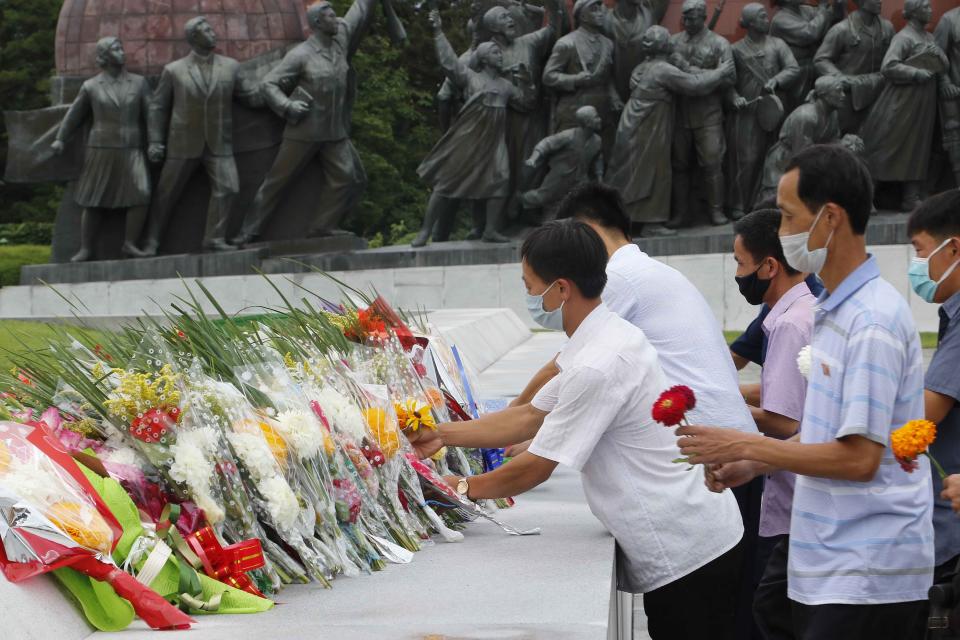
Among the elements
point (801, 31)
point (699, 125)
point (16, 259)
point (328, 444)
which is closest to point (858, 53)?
point (801, 31)

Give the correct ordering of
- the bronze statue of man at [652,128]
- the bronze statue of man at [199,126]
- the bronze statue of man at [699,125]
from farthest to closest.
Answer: the bronze statue of man at [199,126], the bronze statue of man at [699,125], the bronze statue of man at [652,128]

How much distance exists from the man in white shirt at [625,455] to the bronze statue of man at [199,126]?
13669mm

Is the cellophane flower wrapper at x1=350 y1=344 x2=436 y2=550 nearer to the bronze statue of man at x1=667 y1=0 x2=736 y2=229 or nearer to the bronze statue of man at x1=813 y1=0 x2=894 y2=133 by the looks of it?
the bronze statue of man at x1=667 y1=0 x2=736 y2=229

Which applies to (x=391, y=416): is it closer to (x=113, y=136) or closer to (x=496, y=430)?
(x=496, y=430)

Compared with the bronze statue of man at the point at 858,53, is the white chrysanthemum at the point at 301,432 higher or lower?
higher

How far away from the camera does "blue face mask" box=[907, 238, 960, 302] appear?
124 inches

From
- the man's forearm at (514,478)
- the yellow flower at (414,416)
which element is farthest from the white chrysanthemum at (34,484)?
the yellow flower at (414,416)

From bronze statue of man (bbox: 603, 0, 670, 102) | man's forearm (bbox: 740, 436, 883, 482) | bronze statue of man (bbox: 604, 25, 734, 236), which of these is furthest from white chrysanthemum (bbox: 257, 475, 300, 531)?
bronze statue of man (bbox: 603, 0, 670, 102)

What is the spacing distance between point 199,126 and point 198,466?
46.2ft

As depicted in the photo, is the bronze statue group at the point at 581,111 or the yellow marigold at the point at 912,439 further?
the bronze statue group at the point at 581,111

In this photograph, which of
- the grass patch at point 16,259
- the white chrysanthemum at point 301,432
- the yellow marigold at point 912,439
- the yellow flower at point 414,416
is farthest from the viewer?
the grass patch at point 16,259

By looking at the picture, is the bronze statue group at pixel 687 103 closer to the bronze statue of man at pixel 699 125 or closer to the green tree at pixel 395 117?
the bronze statue of man at pixel 699 125

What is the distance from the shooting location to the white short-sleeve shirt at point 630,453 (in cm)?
281

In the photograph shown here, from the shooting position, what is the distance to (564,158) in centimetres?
1625
